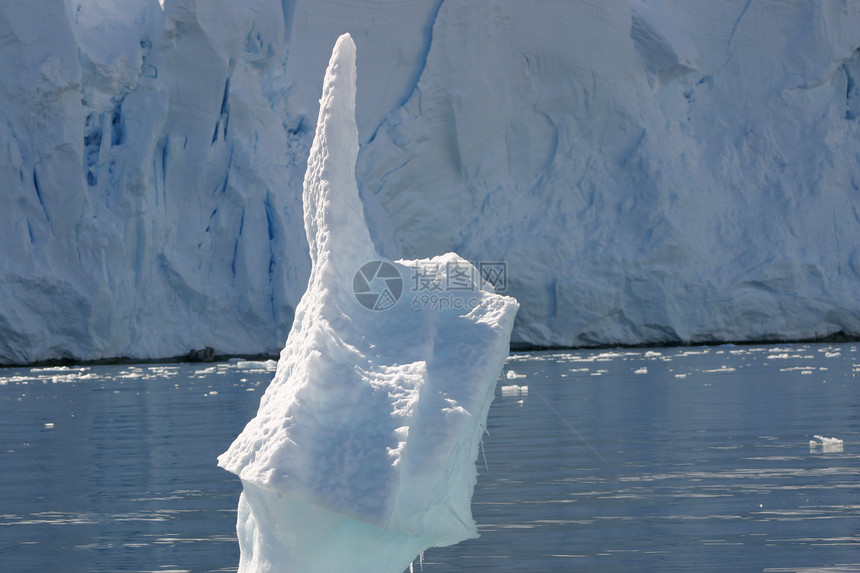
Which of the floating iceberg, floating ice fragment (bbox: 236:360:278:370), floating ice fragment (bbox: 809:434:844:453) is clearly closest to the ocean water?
floating ice fragment (bbox: 809:434:844:453)

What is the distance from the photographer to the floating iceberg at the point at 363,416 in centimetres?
315

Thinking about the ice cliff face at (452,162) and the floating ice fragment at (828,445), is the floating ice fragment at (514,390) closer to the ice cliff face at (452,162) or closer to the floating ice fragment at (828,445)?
the floating ice fragment at (828,445)

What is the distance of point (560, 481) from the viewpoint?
564 cm

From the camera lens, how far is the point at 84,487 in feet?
19.8

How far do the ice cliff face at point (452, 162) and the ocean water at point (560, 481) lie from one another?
18.2 ft

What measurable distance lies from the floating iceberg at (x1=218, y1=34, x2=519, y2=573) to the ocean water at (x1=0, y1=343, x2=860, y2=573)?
2.21 ft

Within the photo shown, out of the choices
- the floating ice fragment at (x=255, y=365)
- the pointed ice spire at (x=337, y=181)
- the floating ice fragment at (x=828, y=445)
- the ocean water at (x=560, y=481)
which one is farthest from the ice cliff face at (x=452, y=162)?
the pointed ice spire at (x=337, y=181)

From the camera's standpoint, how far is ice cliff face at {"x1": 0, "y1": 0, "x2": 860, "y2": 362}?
16781mm

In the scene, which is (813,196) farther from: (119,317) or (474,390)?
(474,390)

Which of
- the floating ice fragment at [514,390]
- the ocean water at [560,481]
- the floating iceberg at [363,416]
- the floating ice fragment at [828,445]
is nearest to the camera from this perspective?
the floating iceberg at [363,416]

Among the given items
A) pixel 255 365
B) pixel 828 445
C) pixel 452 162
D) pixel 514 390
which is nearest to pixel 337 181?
pixel 828 445

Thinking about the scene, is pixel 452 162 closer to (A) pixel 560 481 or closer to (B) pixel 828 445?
(B) pixel 828 445

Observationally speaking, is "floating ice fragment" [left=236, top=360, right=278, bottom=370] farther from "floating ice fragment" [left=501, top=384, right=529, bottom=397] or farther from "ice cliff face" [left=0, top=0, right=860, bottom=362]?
"floating ice fragment" [left=501, top=384, right=529, bottom=397]

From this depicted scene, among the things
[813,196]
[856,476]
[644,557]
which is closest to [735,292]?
[813,196]
